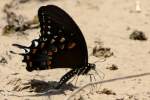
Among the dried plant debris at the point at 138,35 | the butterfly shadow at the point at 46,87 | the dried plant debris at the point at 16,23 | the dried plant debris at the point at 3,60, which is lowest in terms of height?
the butterfly shadow at the point at 46,87

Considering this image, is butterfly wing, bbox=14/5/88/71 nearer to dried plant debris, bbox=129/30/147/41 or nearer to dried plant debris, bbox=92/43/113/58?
dried plant debris, bbox=92/43/113/58

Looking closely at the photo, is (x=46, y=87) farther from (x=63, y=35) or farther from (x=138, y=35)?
(x=138, y=35)

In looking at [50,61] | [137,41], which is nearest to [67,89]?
[50,61]

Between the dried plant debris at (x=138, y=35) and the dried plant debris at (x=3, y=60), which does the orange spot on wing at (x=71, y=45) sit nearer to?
the dried plant debris at (x=3, y=60)

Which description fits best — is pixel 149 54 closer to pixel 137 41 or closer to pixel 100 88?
pixel 137 41

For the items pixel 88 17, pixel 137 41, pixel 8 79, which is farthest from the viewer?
pixel 88 17

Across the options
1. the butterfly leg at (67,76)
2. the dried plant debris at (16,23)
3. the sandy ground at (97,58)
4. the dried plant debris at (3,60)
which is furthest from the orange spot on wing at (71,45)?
the dried plant debris at (16,23)
